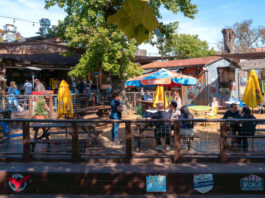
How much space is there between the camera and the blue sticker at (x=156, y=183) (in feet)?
15.3

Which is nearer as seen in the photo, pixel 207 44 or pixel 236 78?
pixel 236 78

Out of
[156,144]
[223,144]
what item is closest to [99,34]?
[156,144]

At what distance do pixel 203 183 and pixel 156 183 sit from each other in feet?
2.82

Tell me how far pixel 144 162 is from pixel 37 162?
2268 mm

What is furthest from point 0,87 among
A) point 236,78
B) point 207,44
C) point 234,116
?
point 207,44

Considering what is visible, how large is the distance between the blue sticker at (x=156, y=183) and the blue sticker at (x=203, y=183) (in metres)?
0.56

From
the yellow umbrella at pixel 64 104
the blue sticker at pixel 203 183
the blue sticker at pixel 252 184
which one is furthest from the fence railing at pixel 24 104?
the blue sticker at pixel 252 184

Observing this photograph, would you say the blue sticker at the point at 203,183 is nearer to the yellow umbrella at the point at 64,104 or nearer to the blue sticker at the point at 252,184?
the blue sticker at the point at 252,184

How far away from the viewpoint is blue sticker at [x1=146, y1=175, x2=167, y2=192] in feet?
15.3

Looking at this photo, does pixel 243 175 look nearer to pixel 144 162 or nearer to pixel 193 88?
pixel 144 162

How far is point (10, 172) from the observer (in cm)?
486

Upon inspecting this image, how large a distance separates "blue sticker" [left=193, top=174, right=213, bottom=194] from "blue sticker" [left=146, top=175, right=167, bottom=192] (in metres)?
0.56

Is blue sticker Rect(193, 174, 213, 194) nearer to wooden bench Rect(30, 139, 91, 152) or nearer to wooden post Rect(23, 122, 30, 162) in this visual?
wooden bench Rect(30, 139, 91, 152)

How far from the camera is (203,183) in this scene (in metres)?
4.65
